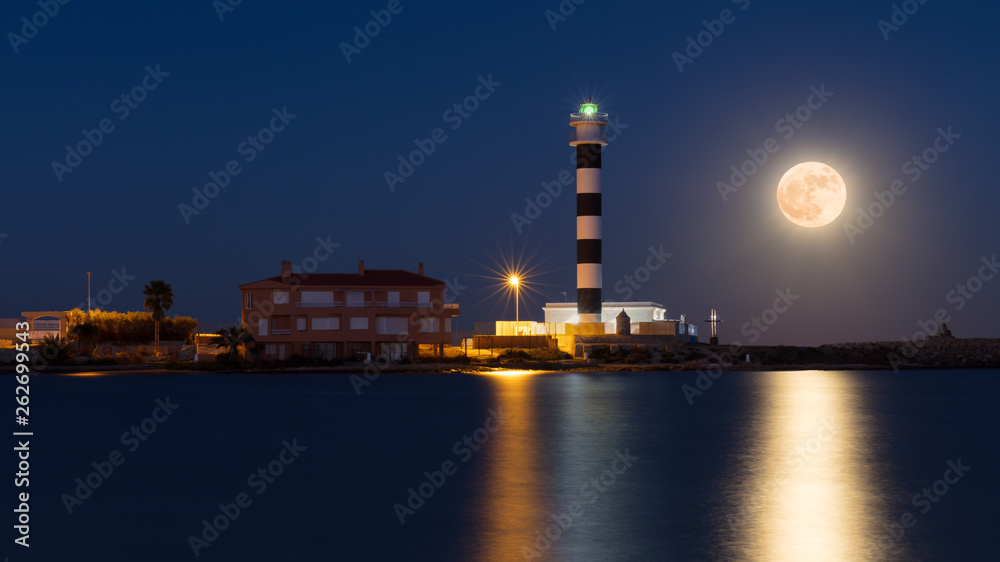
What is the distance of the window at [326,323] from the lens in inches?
2997

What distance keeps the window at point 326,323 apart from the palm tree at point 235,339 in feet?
16.0

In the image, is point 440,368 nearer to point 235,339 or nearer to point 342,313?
point 342,313

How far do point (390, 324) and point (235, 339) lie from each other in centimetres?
1134

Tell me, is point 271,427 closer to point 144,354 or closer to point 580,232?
point 580,232

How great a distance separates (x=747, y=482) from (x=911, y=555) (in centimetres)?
884

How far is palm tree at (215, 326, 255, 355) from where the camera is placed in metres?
76.8

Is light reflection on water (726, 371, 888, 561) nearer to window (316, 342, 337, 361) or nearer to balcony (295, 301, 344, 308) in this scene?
balcony (295, 301, 344, 308)

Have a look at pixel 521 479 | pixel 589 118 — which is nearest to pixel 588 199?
pixel 589 118

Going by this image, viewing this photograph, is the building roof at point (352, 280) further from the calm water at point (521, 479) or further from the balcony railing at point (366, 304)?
the calm water at point (521, 479)

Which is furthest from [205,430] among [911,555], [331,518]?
[911,555]

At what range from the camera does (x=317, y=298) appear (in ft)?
249

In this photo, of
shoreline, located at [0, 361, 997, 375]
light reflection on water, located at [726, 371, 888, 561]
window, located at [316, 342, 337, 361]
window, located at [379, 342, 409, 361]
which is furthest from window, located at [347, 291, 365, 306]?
light reflection on water, located at [726, 371, 888, 561]

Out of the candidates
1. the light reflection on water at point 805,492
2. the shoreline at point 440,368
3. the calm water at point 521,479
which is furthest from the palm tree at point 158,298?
the light reflection on water at point 805,492

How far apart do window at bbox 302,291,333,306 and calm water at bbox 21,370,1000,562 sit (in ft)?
60.7
